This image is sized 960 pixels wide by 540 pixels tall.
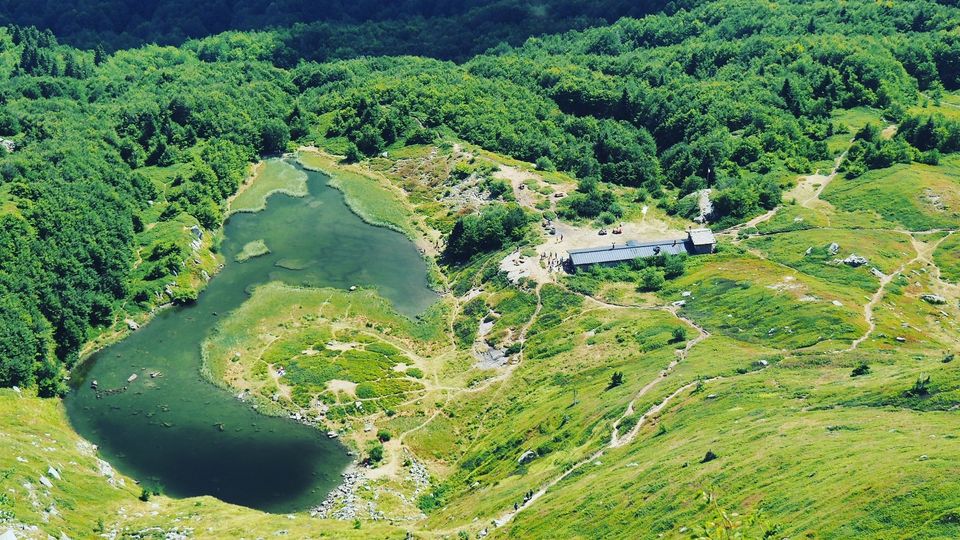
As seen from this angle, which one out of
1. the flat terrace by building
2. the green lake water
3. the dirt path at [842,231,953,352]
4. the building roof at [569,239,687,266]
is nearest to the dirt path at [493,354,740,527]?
the dirt path at [842,231,953,352]

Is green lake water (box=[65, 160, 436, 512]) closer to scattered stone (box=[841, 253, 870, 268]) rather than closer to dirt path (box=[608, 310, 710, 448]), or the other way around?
dirt path (box=[608, 310, 710, 448])

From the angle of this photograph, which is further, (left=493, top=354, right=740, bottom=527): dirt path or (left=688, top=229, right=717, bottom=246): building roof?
(left=688, top=229, right=717, bottom=246): building roof

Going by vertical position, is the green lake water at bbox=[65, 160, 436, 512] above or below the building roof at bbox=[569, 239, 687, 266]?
below

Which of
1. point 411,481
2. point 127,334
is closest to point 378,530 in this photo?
point 411,481

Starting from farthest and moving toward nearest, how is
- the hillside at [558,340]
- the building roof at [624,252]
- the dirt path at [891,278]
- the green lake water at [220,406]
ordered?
the building roof at [624,252]
the dirt path at [891,278]
the green lake water at [220,406]
the hillside at [558,340]

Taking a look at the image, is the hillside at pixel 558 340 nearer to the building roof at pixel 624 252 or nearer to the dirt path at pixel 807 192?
the dirt path at pixel 807 192

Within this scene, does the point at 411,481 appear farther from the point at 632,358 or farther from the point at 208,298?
the point at 208,298

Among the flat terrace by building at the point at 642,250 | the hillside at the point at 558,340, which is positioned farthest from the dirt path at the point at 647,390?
the flat terrace by building at the point at 642,250
